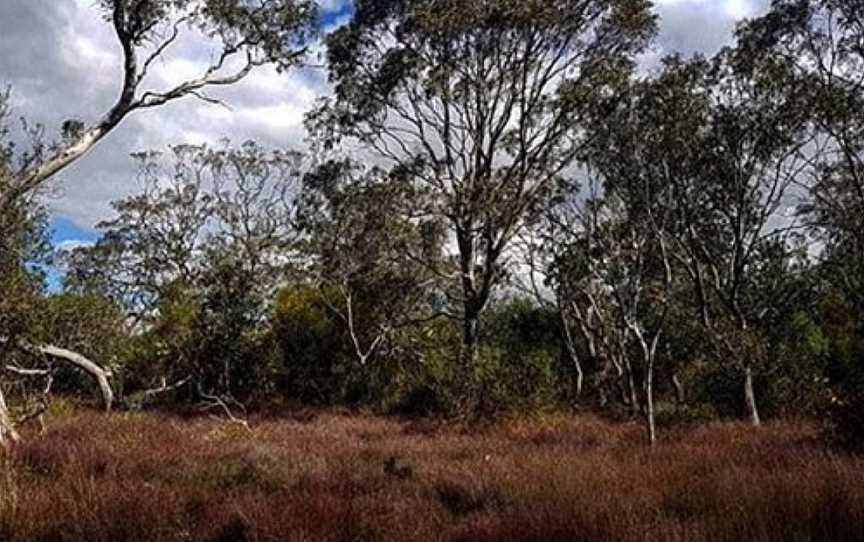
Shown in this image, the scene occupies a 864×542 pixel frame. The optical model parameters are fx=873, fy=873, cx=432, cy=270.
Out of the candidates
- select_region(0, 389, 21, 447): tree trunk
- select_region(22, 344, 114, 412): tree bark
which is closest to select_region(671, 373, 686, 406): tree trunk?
select_region(22, 344, 114, 412): tree bark

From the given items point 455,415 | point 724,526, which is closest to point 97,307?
point 455,415

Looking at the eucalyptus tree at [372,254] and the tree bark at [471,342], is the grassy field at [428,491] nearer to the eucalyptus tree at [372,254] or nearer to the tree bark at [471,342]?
the tree bark at [471,342]

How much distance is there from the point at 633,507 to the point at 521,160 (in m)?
19.5

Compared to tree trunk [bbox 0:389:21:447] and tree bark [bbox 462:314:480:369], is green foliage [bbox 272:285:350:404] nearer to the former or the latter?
tree bark [bbox 462:314:480:369]

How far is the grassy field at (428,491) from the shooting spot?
5.98 meters

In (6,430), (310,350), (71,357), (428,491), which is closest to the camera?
(428,491)

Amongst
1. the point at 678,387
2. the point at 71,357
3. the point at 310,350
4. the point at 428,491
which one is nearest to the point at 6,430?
the point at 71,357

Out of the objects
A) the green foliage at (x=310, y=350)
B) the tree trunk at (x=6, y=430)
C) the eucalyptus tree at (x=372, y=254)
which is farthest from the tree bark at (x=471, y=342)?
the tree trunk at (x=6, y=430)

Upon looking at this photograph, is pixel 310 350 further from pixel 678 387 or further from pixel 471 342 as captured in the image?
pixel 678 387

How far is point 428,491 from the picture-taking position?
27.4 feet

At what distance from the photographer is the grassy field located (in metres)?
5.98

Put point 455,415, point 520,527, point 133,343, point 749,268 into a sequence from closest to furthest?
1. point 520,527
2. point 455,415
3. point 133,343
4. point 749,268

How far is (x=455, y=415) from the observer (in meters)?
22.2

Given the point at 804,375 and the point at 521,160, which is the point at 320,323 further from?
the point at 804,375
